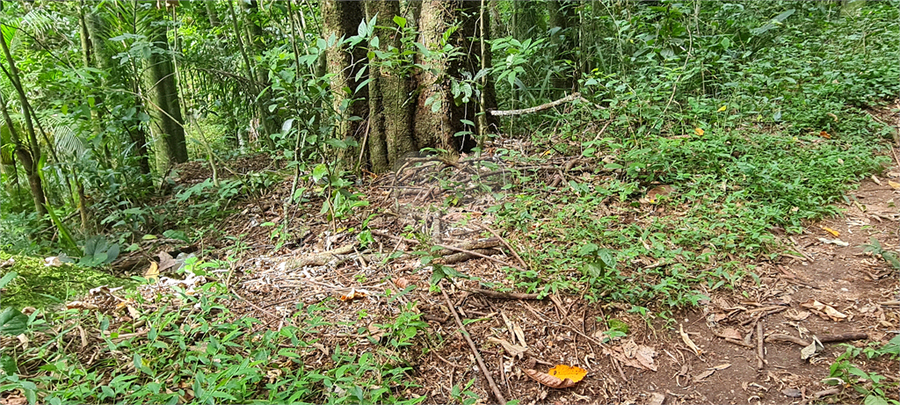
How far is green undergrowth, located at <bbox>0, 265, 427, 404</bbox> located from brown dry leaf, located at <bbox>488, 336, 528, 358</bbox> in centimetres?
33

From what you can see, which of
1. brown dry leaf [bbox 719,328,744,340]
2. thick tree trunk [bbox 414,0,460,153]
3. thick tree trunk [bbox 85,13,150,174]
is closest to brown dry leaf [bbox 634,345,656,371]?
brown dry leaf [bbox 719,328,744,340]

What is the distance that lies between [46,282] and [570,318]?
2.60m

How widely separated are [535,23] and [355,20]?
2660 millimetres

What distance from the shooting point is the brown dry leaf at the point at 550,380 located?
2.01m

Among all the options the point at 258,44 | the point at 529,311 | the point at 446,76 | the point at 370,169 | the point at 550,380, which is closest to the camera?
the point at 550,380

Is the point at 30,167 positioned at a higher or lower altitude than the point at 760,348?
higher

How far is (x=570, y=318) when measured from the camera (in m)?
2.37

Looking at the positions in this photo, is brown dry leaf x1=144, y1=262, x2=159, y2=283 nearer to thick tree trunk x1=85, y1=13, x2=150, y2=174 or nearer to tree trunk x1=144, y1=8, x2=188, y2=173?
thick tree trunk x1=85, y1=13, x2=150, y2=174

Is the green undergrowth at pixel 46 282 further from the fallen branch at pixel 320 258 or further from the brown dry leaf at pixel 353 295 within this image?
the brown dry leaf at pixel 353 295

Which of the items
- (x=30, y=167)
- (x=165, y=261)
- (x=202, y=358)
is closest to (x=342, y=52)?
(x=165, y=261)

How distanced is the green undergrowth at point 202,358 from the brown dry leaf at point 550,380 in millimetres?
489

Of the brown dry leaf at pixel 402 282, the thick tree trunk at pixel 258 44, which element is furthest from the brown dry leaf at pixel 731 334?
the thick tree trunk at pixel 258 44

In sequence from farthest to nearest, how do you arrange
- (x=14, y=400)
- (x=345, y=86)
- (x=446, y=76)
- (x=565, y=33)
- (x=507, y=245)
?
(x=565, y=33), (x=446, y=76), (x=345, y=86), (x=507, y=245), (x=14, y=400)

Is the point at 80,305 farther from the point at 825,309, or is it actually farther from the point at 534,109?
the point at 825,309
